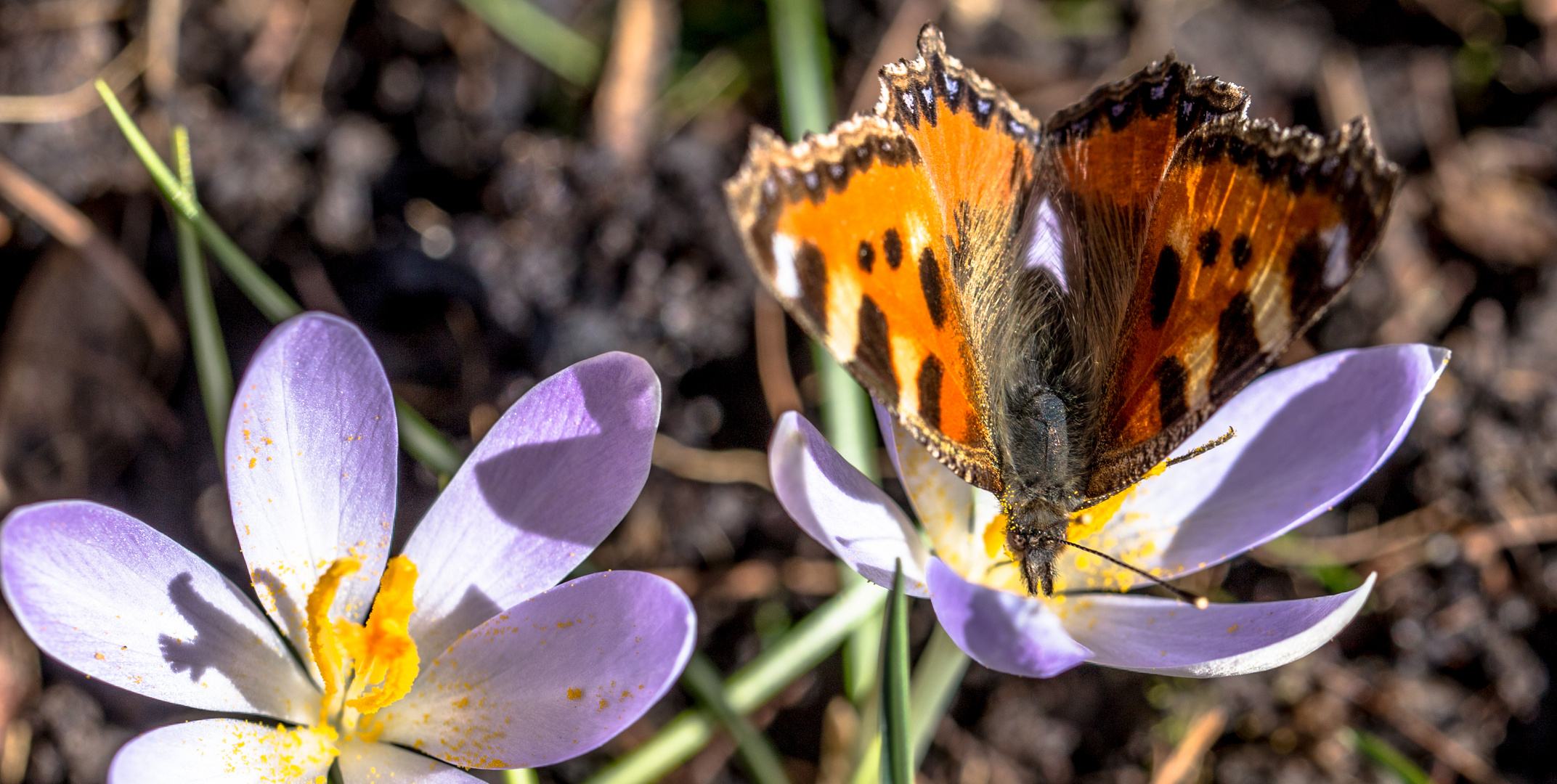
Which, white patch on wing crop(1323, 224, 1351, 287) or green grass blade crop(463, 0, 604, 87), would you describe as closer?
white patch on wing crop(1323, 224, 1351, 287)

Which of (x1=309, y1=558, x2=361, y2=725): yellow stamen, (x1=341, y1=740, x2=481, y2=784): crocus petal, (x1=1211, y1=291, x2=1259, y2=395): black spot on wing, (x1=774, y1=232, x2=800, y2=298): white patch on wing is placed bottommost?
(x1=341, y1=740, x2=481, y2=784): crocus petal

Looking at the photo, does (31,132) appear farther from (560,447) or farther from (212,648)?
(560,447)

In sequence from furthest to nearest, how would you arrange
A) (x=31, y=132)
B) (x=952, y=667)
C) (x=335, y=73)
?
1. (x=335, y=73)
2. (x=31, y=132)
3. (x=952, y=667)

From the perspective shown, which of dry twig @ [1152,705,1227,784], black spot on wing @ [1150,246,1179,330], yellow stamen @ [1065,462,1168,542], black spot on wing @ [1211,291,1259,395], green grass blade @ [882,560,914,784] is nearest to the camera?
green grass blade @ [882,560,914,784]

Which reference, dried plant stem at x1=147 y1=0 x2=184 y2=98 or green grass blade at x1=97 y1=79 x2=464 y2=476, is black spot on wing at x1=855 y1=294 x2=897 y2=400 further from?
dried plant stem at x1=147 y1=0 x2=184 y2=98

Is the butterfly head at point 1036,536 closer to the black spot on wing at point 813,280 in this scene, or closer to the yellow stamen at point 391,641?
the black spot on wing at point 813,280

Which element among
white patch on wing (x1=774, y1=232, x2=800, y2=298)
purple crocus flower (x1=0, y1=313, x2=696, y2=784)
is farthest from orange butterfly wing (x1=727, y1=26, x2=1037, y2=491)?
purple crocus flower (x1=0, y1=313, x2=696, y2=784)

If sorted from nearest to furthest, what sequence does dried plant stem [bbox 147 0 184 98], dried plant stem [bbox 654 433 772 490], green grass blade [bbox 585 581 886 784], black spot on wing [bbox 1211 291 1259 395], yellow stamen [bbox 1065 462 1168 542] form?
black spot on wing [bbox 1211 291 1259 395]
yellow stamen [bbox 1065 462 1168 542]
green grass blade [bbox 585 581 886 784]
dried plant stem [bbox 654 433 772 490]
dried plant stem [bbox 147 0 184 98]

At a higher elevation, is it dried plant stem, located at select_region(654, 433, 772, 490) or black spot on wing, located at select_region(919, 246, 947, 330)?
black spot on wing, located at select_region(919, 246, 947, 330)

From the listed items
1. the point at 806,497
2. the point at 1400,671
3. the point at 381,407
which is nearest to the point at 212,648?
the point at 381,407
